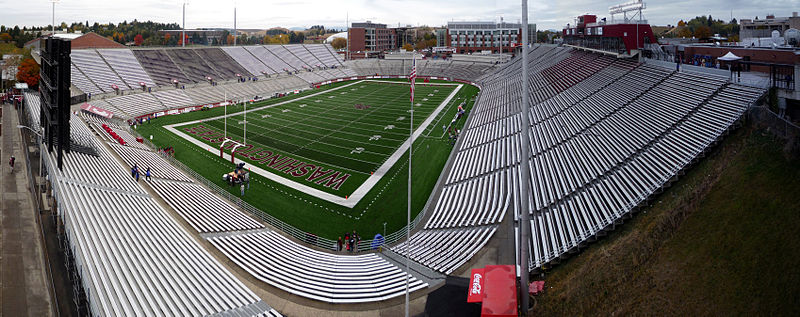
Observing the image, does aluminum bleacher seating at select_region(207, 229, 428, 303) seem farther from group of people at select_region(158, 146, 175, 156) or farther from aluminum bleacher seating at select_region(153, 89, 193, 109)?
aluminum bleacher seating at select_region(153, 89, 193, 109)

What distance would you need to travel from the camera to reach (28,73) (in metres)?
63.6

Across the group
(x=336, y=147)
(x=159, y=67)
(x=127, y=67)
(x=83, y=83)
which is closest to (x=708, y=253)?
(x=336, y=147)

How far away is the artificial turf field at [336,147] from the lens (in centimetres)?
2503

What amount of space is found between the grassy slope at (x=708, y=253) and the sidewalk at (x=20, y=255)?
47.2 feet

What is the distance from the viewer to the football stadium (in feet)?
43.8

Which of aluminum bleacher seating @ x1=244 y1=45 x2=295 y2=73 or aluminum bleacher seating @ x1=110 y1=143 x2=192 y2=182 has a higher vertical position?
aluminum bleacher seating @ x1=244 y1=45 x2=295 y2=73

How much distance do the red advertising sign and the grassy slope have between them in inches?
63.3

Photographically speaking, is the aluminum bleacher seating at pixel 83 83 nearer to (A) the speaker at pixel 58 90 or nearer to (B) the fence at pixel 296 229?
(A) the speaker at pixel 58 90

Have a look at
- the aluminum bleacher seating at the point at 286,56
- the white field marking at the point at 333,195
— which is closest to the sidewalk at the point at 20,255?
the white field marking at the point at 333,195

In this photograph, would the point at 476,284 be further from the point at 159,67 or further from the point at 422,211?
Answer: the point at 159,67

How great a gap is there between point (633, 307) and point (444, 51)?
105764 mm

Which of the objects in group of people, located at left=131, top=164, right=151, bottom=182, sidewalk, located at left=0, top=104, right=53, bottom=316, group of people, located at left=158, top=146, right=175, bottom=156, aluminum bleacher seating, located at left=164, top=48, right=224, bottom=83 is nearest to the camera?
sidewalk, located at left=0, top=104, right=53, bottom=316

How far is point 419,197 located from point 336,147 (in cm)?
1308

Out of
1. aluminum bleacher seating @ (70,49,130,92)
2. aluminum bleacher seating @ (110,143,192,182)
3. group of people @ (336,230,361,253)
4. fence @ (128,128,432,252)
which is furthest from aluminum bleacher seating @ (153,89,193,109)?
group of people @ (336,230,361,253)
